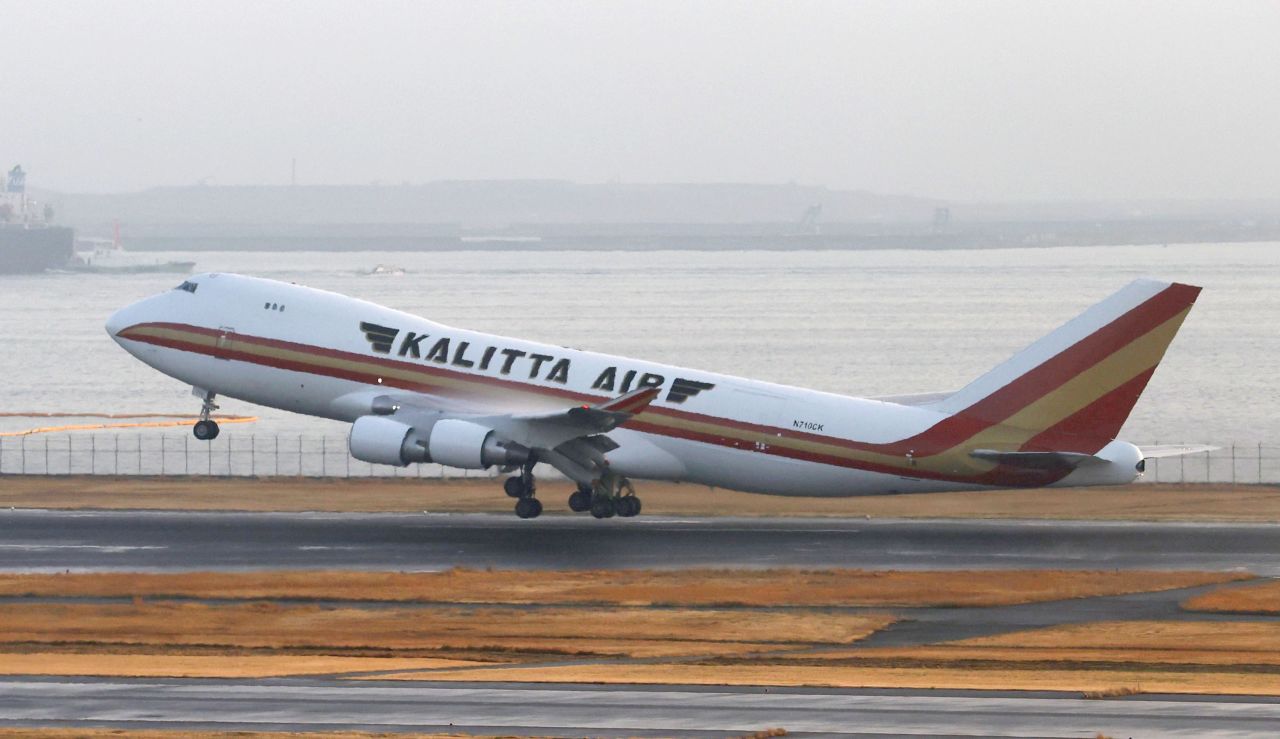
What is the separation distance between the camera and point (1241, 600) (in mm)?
43906

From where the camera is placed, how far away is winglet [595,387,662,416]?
5597 centimetres

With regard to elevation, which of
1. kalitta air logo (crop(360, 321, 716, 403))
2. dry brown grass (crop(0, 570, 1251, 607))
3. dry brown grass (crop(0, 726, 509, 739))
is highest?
kalitta air logo (crop(360, 321, 716, 403))

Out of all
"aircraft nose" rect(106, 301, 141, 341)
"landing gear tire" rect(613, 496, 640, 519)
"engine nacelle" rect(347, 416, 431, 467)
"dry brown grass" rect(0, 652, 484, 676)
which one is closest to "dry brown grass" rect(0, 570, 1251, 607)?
"dry brown grass" rect(0, 652, 484, 676)

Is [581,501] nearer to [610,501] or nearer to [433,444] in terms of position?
[610,501]

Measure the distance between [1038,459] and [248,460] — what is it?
54046 mm

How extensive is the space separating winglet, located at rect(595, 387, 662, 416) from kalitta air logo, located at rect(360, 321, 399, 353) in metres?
8.60

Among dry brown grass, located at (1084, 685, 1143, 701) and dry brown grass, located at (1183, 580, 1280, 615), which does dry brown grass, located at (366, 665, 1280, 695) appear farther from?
dry brown grass, located at (1183, 580, 1280, 615)

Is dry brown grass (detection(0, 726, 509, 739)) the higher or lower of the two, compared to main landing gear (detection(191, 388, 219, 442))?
lower

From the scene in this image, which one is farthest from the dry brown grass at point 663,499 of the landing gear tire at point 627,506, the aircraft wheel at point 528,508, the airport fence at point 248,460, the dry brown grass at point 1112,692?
the dry brown grass at point 1112,692

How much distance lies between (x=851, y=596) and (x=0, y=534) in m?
27.2

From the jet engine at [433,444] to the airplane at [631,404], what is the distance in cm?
6

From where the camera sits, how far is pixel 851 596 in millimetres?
45375

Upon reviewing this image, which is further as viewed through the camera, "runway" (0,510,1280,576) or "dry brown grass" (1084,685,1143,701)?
"runway" (0,510,1280,576)

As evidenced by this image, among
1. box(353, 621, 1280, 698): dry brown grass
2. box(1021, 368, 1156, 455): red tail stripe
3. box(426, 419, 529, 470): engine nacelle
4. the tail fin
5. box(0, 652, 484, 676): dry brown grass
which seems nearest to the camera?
box(353, 621, 1280, 698): dry brown grass
